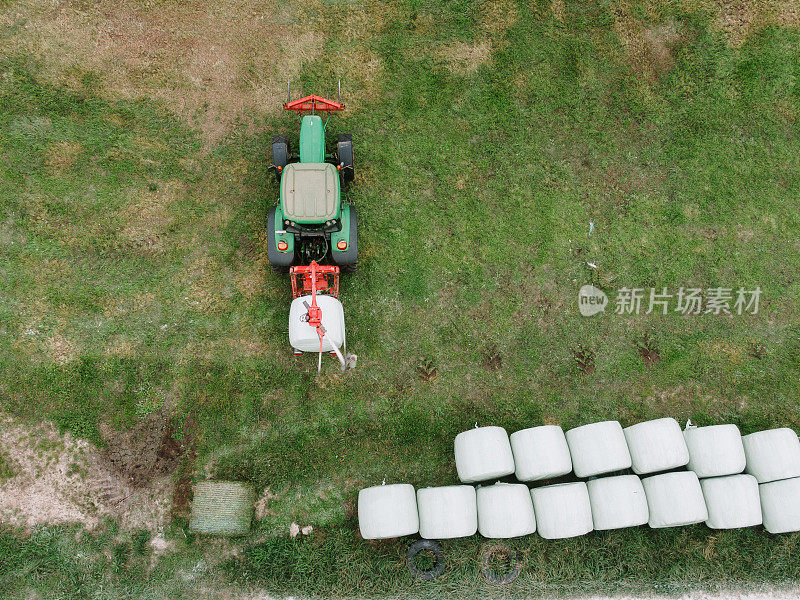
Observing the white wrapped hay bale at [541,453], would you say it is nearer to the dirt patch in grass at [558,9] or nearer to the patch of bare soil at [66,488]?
the patch of bare soil at [66,488]

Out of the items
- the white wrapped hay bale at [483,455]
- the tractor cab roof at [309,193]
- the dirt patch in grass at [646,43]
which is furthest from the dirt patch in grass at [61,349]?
the dirt patch in grass at [646,43]

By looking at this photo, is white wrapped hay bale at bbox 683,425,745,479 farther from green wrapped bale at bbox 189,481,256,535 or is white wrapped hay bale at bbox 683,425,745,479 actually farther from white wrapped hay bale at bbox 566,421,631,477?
green wrapped bale at bbox 189,481,256,535

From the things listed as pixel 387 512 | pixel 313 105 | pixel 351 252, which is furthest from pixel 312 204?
pixel 387 512

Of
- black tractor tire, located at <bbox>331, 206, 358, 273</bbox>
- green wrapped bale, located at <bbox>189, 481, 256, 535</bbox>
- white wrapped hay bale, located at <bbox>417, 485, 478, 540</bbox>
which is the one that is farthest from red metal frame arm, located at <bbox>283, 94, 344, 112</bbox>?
white wrapped hay bale, located at <bbox>417, 485, 478, 540</bbox>

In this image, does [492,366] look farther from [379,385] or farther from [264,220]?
[264,220]

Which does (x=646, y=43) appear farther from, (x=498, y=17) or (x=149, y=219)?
(x=149, y=219)
